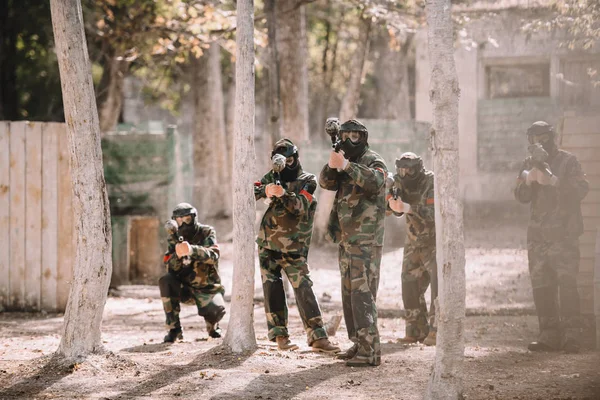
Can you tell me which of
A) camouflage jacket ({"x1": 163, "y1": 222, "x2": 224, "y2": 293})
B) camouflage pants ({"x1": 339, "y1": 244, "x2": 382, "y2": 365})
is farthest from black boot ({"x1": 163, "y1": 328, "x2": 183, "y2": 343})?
camouflage pants ({"x1": 339, "y1": 244, "x2": 382, "y2": 365})

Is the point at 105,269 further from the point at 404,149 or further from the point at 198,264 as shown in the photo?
the point at 404,149

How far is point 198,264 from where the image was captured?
9031mm

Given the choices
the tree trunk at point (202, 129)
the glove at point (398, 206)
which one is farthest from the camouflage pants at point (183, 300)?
the tree trunk at point (202, 129)

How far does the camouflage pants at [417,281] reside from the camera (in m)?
8.80

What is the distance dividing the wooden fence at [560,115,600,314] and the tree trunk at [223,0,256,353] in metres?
4.04

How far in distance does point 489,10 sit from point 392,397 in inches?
489

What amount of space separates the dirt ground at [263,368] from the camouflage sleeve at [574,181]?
153cm

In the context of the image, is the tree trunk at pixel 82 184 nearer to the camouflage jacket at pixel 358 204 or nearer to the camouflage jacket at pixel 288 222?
the camouflage jacket at pixel 288 222

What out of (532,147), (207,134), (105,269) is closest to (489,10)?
(207,134)

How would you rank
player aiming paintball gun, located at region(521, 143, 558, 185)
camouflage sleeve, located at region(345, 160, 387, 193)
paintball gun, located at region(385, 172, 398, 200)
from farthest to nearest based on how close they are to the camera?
player aiming paintball gun, located at region(521, 143, 558, 185)
paintball gun, located at region(385, 172, 398, 200)
camouflage sleeve, located at region(345, 160, 387, 193)

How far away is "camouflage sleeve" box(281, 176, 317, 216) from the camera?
25.0 ft

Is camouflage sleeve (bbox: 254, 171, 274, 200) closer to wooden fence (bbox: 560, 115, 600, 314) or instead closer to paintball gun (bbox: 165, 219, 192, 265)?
paintball gun (bbox: 165, 219, 192, 265)

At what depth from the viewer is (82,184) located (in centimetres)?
690

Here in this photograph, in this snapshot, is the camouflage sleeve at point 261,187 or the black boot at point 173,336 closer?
the camouflage sleeve at point 261,187
